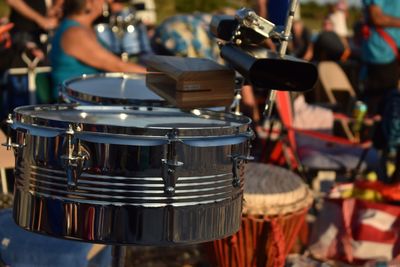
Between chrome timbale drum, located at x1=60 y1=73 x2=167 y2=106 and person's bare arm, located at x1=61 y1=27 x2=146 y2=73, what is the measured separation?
47 cm

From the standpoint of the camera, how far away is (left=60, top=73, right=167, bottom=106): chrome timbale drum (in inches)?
134

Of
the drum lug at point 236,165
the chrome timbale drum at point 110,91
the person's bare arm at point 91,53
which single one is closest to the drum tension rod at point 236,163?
the drum lug at point 236,165

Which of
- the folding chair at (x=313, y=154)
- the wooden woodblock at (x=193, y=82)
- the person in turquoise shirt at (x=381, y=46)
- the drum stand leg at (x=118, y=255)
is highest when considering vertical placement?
the wooden woodblock at (x=193, y=82)

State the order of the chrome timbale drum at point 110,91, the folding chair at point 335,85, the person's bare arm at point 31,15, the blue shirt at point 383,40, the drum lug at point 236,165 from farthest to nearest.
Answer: the folding chair at point 335,85 < the person's bare arm at point 31,15 < the blue shirt at point 383,40 < the chrome timbale drum at point 110,91 < the drum lug at point 236,165

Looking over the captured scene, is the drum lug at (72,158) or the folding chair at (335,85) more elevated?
the drum lug at (72,158)

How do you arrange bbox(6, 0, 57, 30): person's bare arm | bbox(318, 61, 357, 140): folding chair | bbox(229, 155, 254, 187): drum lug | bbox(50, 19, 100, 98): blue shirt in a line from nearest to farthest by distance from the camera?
1. bbox(229, 155, 254, 187): drum lug
2. bbox(50, 19, 100, 98): blue shirt
3. bbox(6, 0, 57, 30): person's bare arm
4. bbox(318, 61, 357, 140): folding chair

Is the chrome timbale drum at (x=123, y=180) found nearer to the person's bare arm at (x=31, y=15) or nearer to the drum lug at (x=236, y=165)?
the drum lug at (x=236, y=165)

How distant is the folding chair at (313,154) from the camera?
5.42 meters

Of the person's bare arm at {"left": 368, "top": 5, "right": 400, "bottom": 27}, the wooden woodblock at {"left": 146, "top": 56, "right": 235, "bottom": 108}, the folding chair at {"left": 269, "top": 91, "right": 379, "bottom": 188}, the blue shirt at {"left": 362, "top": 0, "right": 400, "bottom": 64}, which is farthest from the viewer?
the blue shirt at {"left": 362, "top": 0, "right": 400, "bottom": 64}

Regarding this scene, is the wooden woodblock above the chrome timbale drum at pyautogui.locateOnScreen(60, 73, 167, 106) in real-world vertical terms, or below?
above

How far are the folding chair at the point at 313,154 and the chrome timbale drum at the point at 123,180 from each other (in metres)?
2.85

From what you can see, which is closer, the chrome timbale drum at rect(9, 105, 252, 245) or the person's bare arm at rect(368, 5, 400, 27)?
the chrome timbale drum at rect(9, 105, 252, 245)

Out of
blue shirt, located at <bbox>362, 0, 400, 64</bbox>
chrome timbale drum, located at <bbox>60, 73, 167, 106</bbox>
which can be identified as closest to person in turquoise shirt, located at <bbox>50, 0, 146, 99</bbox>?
chrome timbale drum, located at <bbox>60, 73, 167, 106</bbox>

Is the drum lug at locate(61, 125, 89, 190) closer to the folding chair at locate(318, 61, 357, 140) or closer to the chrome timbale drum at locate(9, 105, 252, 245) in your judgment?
the chrome timbale drum at locate(9, 105, 252, 245)
